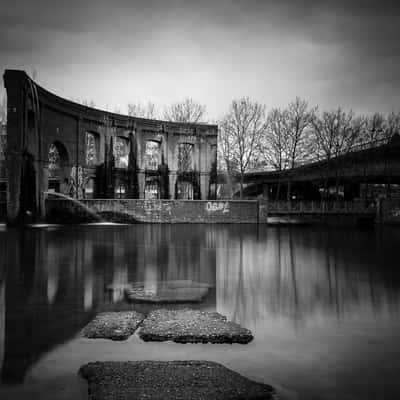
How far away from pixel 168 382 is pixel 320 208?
100ft

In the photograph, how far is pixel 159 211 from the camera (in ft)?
86.8

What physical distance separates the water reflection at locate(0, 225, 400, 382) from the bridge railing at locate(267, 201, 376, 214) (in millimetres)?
17789

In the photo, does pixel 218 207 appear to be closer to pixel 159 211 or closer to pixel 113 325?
pixel 159 211

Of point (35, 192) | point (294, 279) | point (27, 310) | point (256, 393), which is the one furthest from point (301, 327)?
point (35, 192)

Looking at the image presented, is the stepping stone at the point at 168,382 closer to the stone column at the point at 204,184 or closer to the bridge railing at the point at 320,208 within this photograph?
the bridge railing at the point at 320,208

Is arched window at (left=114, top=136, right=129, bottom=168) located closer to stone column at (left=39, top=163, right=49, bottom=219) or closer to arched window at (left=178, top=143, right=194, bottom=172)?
arched window at (left=178, top=143, right=194, bottom=172)

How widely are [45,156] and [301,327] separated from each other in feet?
86.3

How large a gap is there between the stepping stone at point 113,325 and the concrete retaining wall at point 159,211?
21.0 m

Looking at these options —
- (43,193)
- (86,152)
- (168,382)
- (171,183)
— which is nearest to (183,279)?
A: (168,382)

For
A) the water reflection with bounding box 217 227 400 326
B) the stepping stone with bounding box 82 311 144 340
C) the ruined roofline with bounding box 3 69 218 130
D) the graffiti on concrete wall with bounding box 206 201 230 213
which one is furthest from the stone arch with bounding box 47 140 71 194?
the stepping stone with bounding box 82 311 144 340

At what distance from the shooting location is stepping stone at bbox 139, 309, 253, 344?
406 cm

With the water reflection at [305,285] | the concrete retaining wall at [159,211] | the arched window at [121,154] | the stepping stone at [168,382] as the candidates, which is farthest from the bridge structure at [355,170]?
the stepping stone at [168,382]

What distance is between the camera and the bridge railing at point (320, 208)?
29625 mm

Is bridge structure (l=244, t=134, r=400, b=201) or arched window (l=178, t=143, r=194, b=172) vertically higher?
arched window (l=178, t=143, r=194, b=172)
